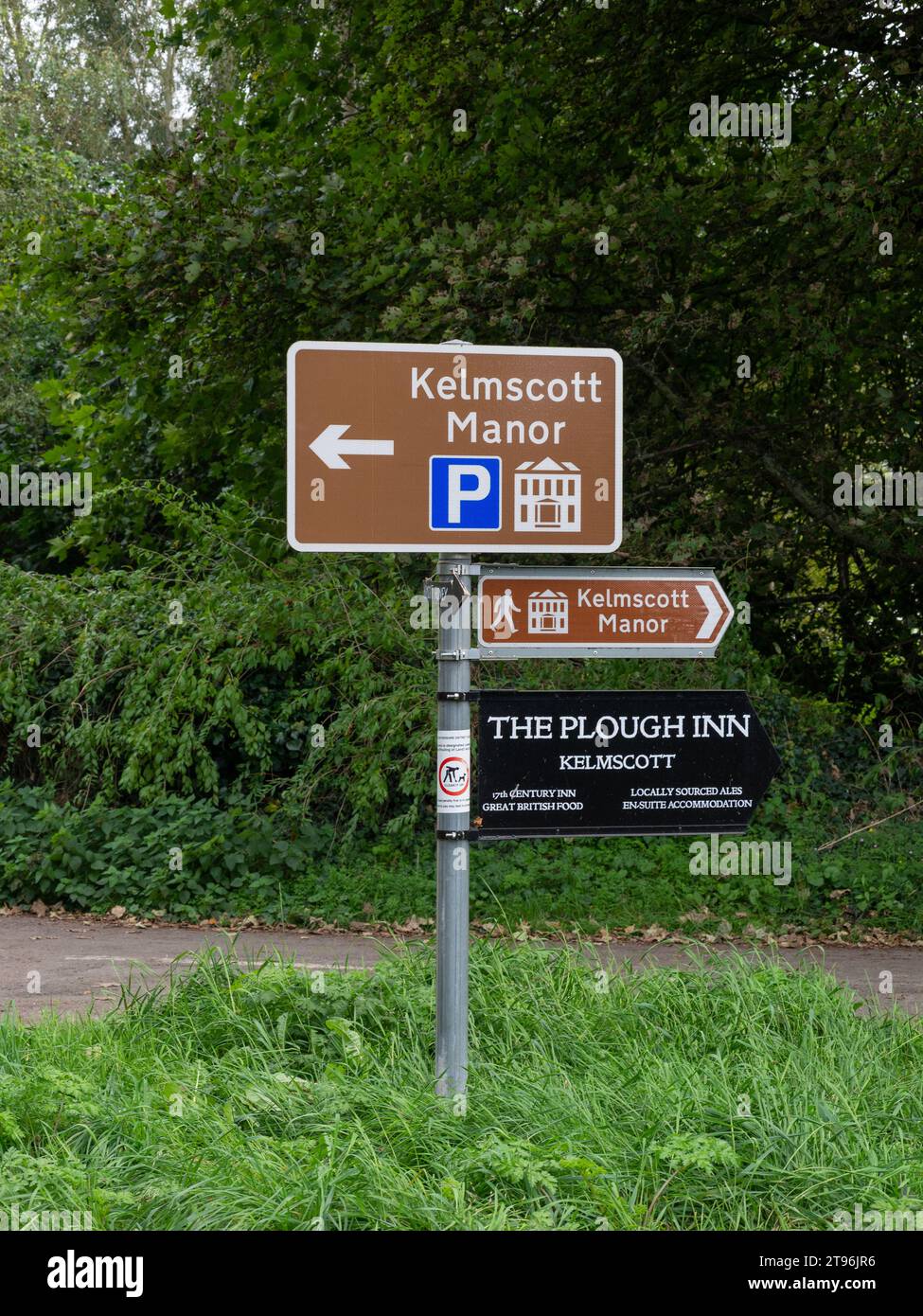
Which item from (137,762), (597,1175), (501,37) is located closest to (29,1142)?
(597,1175)

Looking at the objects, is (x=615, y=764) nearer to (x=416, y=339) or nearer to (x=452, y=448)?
(x=452, y=448)

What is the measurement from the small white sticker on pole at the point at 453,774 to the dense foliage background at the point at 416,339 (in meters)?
4.68

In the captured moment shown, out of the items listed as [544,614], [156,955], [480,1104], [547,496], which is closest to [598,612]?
[544,614]

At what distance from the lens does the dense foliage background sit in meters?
9.45

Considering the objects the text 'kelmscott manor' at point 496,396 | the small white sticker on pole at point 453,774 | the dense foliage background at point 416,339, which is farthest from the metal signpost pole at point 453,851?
the dense foliage background at point 416,339

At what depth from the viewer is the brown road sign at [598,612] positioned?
4.55 meters

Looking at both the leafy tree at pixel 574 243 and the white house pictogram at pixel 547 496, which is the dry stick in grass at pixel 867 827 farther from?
the white house pictogram at pixel 547 496

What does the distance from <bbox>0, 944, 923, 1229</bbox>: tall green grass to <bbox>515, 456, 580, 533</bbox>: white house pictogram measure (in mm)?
1852

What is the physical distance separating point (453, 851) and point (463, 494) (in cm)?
117

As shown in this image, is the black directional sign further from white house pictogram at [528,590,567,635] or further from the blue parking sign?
the blue parking sign

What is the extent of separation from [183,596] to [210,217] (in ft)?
9.69

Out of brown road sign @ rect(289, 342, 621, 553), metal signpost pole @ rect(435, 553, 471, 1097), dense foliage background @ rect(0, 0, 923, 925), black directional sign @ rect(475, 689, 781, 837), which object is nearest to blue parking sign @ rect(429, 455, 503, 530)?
brown road sign @ rect(289, 342, 621, 553)

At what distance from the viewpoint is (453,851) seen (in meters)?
4.51

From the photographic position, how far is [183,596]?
426 inches
